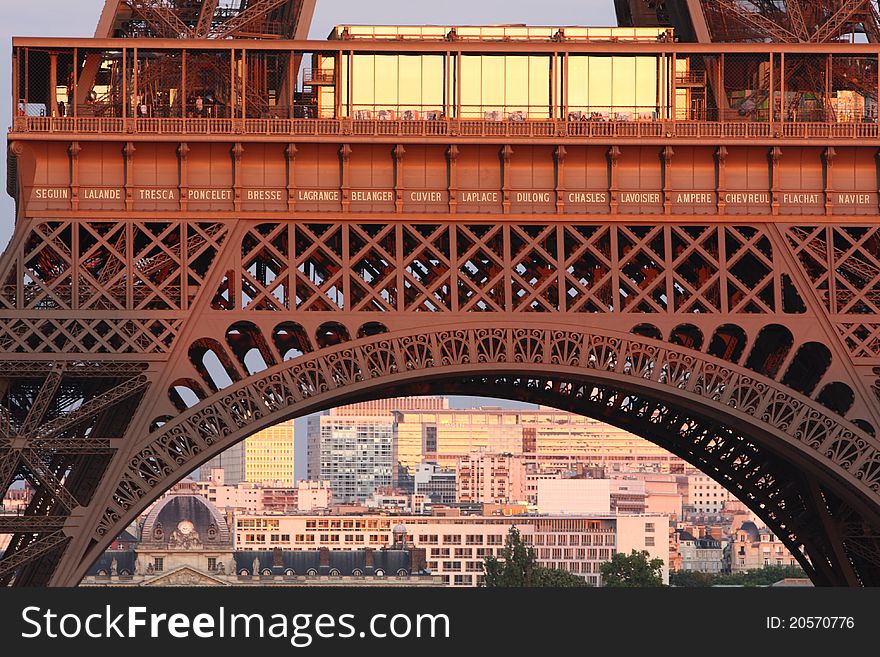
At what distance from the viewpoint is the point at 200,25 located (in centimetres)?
4947

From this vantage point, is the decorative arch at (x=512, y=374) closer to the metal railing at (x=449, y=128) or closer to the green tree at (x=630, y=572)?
the metal railing at (x=449, y=128)

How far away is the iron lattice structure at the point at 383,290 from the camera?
4641 centimetres

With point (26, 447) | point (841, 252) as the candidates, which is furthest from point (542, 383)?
point (26, 447)

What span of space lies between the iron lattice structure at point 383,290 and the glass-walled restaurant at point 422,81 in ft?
3.14

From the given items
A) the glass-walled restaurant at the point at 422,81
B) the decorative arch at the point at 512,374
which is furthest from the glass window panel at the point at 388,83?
the decorative arch at the point at 512,374

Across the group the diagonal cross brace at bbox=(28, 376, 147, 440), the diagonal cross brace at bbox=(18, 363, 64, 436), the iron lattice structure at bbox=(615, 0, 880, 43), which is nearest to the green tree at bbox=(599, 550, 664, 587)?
the iron lattice structure at bbox=(615, 0, 880, 43)

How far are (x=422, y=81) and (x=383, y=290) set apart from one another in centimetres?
489

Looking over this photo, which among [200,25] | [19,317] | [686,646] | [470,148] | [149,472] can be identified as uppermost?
[200,25]

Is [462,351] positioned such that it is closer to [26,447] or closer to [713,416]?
[713,416]

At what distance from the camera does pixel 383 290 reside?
47875 millimetres

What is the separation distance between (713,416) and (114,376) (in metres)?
12.8

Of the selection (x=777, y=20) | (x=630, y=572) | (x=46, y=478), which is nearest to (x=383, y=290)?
(x=46, y=478)

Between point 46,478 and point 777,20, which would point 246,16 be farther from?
point 777,20

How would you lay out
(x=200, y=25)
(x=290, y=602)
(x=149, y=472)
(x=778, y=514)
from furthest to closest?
(x=778, y=514)
(x=200, y=25)
(x=149, y=472)
(x=290, y=602)
